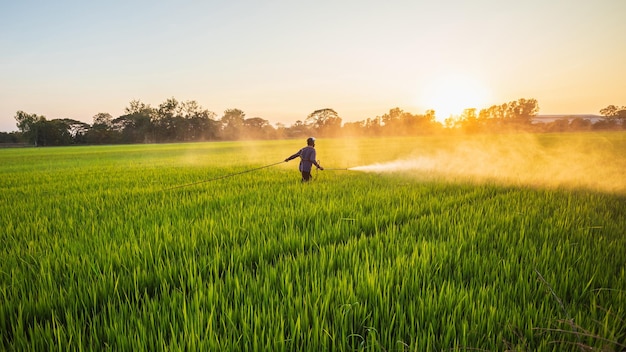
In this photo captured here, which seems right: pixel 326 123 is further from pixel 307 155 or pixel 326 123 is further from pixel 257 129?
pixel 307 155

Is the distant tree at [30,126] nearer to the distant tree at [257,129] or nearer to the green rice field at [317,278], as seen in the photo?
the distant tree at [257,129]

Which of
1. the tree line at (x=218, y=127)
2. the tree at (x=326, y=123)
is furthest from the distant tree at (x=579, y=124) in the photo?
the tree at (x=326, y=123)

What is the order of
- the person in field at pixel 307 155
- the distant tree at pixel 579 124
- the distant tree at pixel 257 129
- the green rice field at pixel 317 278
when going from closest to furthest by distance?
1. the green rice field at pixel 317 278
2. the person in field at pixel 307 155
3. the distant tree at pixel 579 124
4. the distant tree at pixel 257 129

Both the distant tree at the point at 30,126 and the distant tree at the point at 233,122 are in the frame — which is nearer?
the distant tree at the point at 30,126

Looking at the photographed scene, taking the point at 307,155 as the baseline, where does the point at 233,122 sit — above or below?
above

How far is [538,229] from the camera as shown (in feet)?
11.5

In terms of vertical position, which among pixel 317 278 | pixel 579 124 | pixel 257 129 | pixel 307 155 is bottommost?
pixel 317 278

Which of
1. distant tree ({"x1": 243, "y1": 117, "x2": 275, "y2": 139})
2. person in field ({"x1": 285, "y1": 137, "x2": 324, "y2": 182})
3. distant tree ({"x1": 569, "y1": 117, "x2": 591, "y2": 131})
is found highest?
distant tree ({"x1": 243, "y1": 117, "x2": 275, "y2": 139})

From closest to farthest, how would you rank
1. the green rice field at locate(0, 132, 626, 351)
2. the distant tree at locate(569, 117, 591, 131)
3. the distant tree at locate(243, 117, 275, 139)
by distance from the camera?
the green rice field at locate(0, 132, 626, 351) < the distant tree at locate(569, 117, 591, 131) < the distant tree at locate(243, 117, 275, 139)

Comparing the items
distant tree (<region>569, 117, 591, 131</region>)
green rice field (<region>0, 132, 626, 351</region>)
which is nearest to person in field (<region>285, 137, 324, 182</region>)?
green rice field (<region>0, 132, 626, 351</region>)

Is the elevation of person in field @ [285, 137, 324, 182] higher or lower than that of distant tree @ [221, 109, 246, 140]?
lower

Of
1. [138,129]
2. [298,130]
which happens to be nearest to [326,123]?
[298,130]

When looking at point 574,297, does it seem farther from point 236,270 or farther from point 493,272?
point 236,270

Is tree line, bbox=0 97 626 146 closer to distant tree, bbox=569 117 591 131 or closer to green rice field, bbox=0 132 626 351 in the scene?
distant tree, bbox=569 117 591 131
